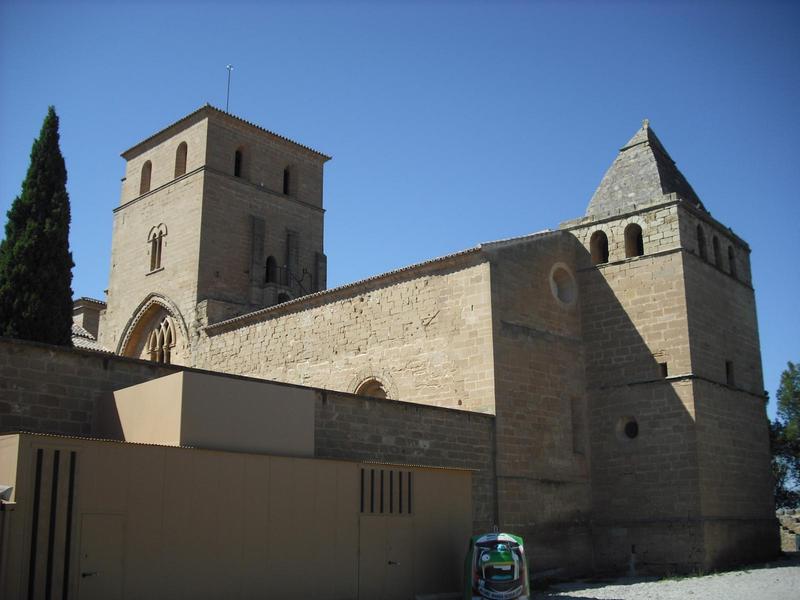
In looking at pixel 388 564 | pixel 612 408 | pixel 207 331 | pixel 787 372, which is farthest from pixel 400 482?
pixel 787 372

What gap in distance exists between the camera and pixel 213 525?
977 cm

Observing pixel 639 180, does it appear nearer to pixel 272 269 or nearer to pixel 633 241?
pixel 633 241

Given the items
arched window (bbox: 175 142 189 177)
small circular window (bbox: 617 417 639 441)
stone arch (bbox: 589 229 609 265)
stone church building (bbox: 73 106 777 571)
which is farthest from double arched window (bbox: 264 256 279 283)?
small circular window (bbox: 617 417 639 441)

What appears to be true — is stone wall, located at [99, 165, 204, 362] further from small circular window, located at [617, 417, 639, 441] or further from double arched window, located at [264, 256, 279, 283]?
small circular window, located at [617, 417, 639, 441]

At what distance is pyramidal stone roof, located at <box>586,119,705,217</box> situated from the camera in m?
18.9

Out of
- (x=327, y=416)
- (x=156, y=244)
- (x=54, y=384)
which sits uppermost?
(x=156, y=244)

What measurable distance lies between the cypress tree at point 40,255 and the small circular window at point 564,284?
1048 cm

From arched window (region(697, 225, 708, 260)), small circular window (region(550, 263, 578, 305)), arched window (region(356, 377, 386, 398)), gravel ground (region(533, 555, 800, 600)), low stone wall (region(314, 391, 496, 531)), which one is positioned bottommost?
gravel ground (region(533, 555, 800, 600))

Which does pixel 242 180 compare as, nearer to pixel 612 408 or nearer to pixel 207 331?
pixel 207 331

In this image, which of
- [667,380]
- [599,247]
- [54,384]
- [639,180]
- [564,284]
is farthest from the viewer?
[639,180]

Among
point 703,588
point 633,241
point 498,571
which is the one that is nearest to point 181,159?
point 633,241

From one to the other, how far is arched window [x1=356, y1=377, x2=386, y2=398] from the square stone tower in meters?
7.41

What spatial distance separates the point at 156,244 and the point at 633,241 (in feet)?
50.5

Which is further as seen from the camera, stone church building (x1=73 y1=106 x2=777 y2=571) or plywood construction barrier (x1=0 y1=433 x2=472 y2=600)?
stone church building (x1=73 y1=106 x2=777 y2=571)
